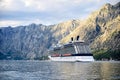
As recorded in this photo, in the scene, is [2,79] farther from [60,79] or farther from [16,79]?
[60,79]

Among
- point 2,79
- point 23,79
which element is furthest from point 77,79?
point 2,79

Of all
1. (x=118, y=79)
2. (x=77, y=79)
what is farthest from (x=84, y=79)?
(x=118, y=79)

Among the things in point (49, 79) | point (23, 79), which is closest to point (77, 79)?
point (49, 79)

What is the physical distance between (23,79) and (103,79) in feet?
70.6

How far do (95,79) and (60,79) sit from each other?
933 centimetres

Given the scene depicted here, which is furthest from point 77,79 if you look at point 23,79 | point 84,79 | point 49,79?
point 23,79

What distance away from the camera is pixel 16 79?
9175 centimetres

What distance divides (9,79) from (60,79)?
45.3 feet

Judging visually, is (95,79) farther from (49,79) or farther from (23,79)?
(23,79)

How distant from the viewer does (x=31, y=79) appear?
302 ft

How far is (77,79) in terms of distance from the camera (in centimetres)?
9012

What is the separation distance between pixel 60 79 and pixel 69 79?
241cm

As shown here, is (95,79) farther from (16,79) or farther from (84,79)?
(16,79)

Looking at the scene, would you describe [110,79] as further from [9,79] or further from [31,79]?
[9,79]
